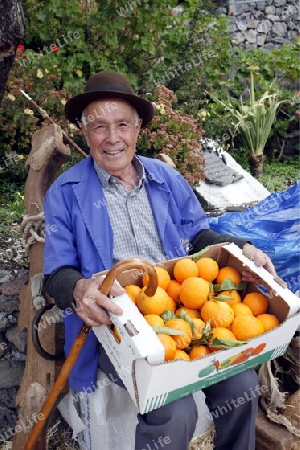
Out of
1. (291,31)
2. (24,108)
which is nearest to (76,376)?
(24,108)

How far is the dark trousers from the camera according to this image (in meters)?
1.85

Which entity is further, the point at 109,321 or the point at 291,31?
the point at 291,31

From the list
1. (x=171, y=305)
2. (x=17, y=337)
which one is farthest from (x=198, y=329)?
(x=17, y=337)

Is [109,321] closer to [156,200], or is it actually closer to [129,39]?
[156,200]

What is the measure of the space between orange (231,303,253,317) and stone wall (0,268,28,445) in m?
1.48

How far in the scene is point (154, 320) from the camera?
1.70 meters

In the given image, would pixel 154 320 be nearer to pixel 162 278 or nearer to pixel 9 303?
pixel 162 278

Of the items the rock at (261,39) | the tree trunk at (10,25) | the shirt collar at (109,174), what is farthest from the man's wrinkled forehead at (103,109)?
the rock at (261,39)

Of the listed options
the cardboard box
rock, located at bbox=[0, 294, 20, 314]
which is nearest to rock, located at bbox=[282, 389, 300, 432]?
the cardboard box

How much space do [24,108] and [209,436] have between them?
3.09 m

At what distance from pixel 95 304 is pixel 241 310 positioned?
1.90 ft

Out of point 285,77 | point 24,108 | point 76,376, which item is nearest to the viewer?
point 76,376

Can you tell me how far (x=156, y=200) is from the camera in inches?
93.0

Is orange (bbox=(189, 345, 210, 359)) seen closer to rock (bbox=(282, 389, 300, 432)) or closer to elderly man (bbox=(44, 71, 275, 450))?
elderly man (bbox=(44, 71, 275, 450))
